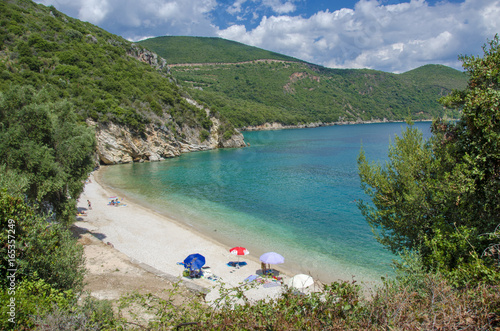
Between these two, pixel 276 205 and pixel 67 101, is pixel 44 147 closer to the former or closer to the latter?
pixel 67 101

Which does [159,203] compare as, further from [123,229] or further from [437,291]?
[437,291]

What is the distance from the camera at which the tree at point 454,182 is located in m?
7.29

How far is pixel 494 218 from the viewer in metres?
7.59

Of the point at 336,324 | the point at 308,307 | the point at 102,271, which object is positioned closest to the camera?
the point at 336,324

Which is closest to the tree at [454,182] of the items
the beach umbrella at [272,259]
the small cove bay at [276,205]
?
the small cove bay at [276,205]

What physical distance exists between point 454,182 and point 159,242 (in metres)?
16.7

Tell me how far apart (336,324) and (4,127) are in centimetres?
1588

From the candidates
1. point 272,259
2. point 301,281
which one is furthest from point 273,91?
point 301,281

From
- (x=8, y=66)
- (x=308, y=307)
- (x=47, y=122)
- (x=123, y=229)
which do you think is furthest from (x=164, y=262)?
(x=8, y=66)

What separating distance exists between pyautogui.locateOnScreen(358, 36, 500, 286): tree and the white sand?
20.2 feet

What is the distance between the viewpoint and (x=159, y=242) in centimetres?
1894

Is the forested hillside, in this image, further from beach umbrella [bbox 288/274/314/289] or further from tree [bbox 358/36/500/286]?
tree [bbox 358/36/500/286]

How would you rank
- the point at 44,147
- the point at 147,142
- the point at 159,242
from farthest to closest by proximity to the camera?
1. the point at 147,142
2. the point at 159,242
3. the point at 44,147

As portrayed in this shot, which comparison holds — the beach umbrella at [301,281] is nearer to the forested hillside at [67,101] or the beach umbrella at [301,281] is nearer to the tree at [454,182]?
the tree at [454,182]
